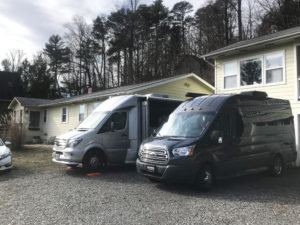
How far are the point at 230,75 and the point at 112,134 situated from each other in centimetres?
687

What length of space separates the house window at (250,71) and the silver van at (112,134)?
14.4ft

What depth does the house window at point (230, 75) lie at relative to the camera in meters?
13.1

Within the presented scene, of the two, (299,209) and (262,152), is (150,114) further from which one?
(299,209)

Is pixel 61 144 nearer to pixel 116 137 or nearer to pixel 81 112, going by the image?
pixel 116 137

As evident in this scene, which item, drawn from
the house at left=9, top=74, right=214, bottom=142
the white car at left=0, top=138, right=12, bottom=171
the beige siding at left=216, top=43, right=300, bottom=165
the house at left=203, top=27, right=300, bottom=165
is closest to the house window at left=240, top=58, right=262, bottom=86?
the house at left=203, top=27, right=300, bottom=165

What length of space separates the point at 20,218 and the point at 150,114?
6.21 m

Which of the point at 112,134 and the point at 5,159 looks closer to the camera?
the point at 5,159

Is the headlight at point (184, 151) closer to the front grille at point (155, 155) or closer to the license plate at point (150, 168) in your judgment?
the front grille at point (155, 155)

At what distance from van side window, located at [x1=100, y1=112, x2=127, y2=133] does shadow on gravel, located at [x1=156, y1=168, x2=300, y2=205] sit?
Answer: 10.2 feet

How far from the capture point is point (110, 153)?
381 inches

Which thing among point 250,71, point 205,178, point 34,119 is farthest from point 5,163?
point 34,119

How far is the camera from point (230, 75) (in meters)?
13.3

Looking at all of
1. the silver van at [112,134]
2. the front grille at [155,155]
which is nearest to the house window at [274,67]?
the silver van at [112,134]

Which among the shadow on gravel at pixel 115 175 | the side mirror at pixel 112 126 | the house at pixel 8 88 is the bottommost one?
the shadow on gravel at pixel 115 175
